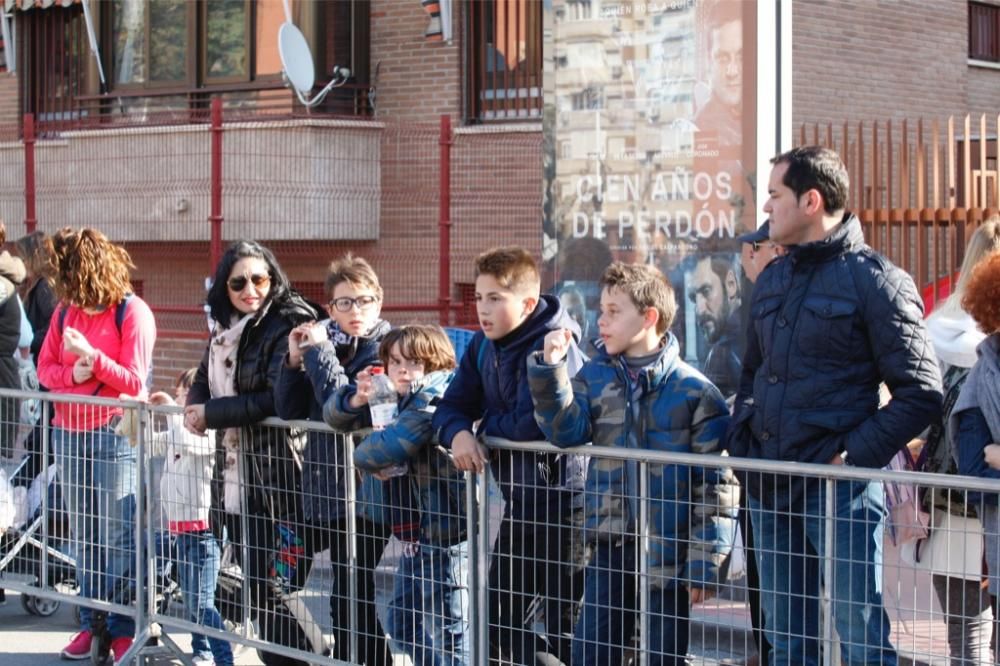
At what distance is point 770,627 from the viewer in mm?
4566

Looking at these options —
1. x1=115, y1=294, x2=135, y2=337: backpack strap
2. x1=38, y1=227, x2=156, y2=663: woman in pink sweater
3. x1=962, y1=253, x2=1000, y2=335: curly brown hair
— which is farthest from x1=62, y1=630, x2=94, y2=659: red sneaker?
x1=962, y1=253, x2=1000, y2=335: curly brown hair

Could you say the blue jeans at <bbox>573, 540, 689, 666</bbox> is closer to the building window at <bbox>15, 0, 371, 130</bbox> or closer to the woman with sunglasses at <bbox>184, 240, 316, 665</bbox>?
the woman with sunglasses at <bbox>184, 240, 316, 665</bbox>

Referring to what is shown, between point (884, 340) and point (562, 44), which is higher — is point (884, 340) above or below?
below

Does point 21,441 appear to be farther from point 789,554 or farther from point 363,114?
point 363,114

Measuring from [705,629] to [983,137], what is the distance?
235 inches

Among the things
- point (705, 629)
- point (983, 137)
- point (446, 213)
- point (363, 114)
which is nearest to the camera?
point (705, 629)

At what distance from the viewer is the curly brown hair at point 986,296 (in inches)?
187

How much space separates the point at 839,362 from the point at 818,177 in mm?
605

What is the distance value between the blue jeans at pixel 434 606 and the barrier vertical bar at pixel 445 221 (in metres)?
Answer: 7.04

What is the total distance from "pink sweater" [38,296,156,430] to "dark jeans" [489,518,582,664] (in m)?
2.45

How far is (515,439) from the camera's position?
5219 millimetres

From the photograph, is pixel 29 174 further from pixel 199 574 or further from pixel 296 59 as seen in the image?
pixel 199 574

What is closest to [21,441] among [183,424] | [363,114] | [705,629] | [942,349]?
[183,424]

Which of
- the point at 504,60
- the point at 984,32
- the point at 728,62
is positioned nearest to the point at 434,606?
the point at 728,62
